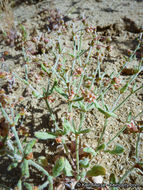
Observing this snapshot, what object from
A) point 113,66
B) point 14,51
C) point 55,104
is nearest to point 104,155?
point 55,104

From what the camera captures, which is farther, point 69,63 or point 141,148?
point 69,63

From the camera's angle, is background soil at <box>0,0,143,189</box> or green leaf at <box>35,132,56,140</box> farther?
background soil at <box>0,0,143,189</box>

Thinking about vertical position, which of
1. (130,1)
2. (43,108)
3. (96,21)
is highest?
(130,1)

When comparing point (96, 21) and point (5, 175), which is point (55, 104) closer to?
point (5, 175)

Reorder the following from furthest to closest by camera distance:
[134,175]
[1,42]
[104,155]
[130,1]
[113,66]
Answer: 1. [130,1]
2. [1,42]
3. [113,66]
4. [104,155]
5. [134,175]

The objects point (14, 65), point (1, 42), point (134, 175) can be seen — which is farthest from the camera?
point (1, 42)

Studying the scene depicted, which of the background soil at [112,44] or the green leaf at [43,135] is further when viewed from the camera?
the background soil at [112,44]

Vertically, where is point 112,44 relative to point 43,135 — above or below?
above

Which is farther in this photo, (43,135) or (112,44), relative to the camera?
(112,44)
